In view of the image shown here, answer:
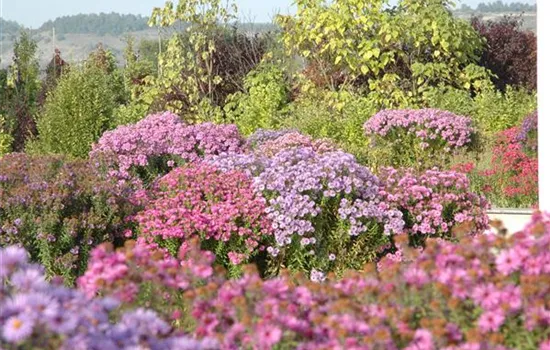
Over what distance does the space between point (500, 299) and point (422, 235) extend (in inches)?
160

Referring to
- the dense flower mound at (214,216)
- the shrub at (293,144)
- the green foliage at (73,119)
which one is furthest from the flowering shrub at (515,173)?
the green foliage at (73,119)

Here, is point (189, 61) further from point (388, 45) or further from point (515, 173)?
point (515, 173)

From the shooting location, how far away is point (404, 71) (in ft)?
45.0

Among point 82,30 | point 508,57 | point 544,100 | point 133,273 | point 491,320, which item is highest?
point 544,100

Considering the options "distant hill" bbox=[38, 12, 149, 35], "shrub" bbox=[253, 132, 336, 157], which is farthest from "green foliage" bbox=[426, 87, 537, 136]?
"distant hill" bbox=[38, 12, 149, 35]

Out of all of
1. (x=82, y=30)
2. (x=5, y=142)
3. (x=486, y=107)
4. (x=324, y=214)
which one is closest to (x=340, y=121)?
(x=486, y=107)

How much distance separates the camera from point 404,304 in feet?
8.89

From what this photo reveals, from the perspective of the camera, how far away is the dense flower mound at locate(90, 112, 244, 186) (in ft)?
26.7

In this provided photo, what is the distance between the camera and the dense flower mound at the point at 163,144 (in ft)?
26.7

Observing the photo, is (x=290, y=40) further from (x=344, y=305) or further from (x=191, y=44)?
(x=344, y=305)

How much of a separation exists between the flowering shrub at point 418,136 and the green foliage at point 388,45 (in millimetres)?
2235

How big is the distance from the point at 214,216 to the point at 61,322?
3.81 meters

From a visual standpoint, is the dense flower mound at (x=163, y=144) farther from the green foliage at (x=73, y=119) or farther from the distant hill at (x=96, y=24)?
the distant hill at (x=96, y=24)

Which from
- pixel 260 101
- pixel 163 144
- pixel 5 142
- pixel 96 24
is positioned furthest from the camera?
pixel 96 24
